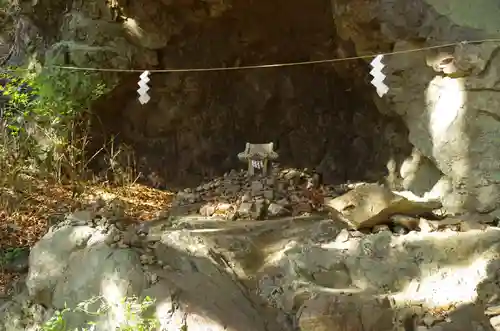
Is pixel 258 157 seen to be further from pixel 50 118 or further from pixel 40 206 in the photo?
pixel 40 206

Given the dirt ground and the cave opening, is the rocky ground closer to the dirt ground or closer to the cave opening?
the dirt ground

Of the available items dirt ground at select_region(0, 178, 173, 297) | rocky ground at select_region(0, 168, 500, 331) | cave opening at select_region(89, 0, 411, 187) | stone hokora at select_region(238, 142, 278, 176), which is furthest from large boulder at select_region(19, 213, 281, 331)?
cave opening at select_region(89, 0, 411, 187)

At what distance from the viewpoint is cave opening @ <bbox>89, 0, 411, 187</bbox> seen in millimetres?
8188

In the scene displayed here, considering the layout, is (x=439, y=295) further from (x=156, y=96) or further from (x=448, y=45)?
(x=156, y=96)

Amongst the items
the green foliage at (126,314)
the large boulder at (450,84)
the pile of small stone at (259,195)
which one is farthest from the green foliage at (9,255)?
the large boulder at (450,84)

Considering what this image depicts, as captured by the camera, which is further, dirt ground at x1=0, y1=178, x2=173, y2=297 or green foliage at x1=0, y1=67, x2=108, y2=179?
green foliage at x1=0, y1=67, x2=108, y2=179

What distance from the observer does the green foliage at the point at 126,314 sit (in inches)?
122

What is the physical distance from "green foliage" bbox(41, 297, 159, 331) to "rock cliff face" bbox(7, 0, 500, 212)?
3.67 meters

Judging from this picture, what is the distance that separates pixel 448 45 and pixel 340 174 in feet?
11.0

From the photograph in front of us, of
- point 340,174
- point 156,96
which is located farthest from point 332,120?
point 156,96

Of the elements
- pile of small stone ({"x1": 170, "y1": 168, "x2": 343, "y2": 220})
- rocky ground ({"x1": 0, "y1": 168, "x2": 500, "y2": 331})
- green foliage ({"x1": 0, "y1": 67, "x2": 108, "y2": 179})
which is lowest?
pile of small stone ({"x1": 170, "y1": 168, "x2": 343, "y2": 220})

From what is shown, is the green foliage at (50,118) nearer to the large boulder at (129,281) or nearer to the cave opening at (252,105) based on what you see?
the cave opening at (252,105)

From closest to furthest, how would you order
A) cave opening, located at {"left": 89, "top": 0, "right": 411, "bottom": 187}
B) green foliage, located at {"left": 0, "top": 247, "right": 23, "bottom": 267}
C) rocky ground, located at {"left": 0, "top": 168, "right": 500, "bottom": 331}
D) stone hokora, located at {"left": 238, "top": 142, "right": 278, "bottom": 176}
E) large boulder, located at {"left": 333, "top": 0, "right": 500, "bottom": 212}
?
rocky ground, located at {"left": 0, "top": 168, "right": 500, "bottom": 331}
green foliage, located at {"left": 0, "top": 247, "right": 23, "bottom": 267}
large boulder, located at {"left": 333, "top": 0, "right": 500, "bottom": 212}
stone hokora, located at {"left": 238, "top": 142, "right": 278, "bottom": 176}
cave opening, located at {"left": 89, "top": 0, "right": 411, "bottom": 187}

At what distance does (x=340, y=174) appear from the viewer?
334 inches
